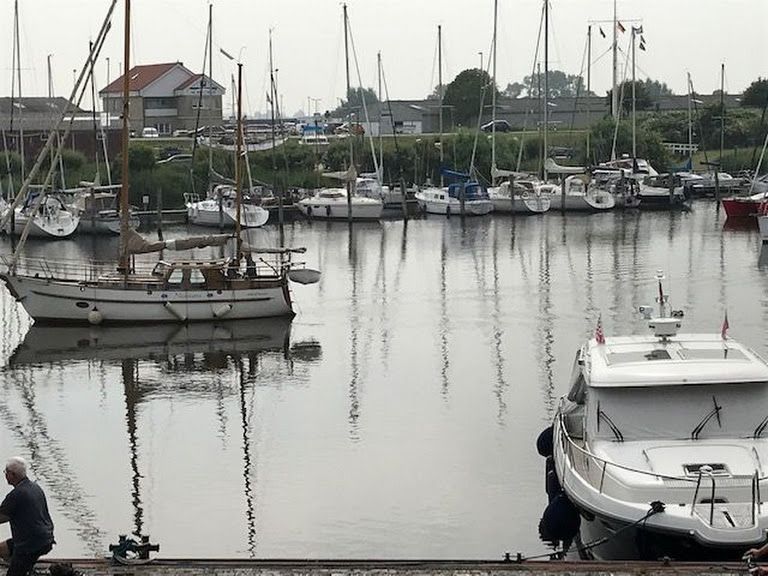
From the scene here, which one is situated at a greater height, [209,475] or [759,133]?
[759,133]

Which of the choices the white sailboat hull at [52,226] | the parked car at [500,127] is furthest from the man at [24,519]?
the parked car at [500,127]

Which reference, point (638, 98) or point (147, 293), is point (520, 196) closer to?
point (147, 293)

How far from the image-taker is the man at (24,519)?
47.3ft

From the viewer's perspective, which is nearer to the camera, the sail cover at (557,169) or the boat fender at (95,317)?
the boat fender at (95,317)

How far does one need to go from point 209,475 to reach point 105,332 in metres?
16.3

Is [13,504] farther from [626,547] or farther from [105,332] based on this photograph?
[105,332]

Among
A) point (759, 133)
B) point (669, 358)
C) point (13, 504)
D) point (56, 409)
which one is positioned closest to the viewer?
point (13, 504)

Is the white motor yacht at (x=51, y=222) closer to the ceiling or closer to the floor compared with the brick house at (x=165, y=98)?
closer to the floor

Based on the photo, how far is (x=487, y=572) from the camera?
52.0ft

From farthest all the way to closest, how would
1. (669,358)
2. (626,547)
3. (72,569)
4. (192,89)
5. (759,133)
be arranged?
(192,89), (759,133), (669,358), (626,547), (72,569)

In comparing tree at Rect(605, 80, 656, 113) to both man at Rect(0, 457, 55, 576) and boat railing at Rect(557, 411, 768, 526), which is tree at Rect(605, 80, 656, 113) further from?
man at Rect(0, 457, 55, 576)

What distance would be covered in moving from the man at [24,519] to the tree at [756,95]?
441 ft

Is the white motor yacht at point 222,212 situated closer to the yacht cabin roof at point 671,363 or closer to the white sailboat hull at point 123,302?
the white sailboat hull at point 123,302

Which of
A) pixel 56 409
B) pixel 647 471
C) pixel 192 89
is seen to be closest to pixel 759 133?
pixel 192 89
